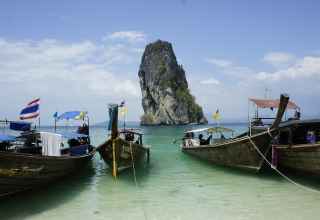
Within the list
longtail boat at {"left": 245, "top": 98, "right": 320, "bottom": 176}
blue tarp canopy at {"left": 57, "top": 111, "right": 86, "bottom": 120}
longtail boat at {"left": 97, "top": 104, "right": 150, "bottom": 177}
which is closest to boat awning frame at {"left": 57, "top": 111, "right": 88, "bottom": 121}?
blue tarp canopy at {"left": 57, "top": 111, "right": 86, "bottom": 120}

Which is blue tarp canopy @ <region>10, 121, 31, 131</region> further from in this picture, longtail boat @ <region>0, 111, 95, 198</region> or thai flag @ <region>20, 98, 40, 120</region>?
thai flag @ <region>20, 98, 40, 120</region>

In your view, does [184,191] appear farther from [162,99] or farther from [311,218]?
[162,99]

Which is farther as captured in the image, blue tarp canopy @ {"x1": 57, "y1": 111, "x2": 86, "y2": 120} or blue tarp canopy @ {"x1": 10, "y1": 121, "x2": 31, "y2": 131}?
blue tarp canopy @ {"x1": 57, "y1": 111, "x2": 86, "y2": 120}

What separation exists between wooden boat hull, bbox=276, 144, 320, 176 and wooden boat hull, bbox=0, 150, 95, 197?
28.0 ft

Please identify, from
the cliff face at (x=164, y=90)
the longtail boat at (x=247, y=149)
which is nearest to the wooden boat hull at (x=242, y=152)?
the longtail boat at (x=247, y=149)

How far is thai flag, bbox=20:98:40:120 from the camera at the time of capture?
13.2m

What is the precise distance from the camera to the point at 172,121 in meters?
A: 111

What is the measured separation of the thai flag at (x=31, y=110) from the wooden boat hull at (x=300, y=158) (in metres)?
9.84

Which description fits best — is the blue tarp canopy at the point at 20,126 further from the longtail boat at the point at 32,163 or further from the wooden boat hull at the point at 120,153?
the wooden boat hull at the point at 120,153

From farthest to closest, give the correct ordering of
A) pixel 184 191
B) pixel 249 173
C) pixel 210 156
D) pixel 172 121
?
pixel 172 121
pixel 210 156
pixel 249 173
pixel 184 191

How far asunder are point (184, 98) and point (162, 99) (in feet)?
25.1

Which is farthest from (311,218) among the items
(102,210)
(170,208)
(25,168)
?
(25,168)

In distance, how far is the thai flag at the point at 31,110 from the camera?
13234 millimetres

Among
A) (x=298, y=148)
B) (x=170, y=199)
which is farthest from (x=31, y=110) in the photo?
(x=298, y=148)
